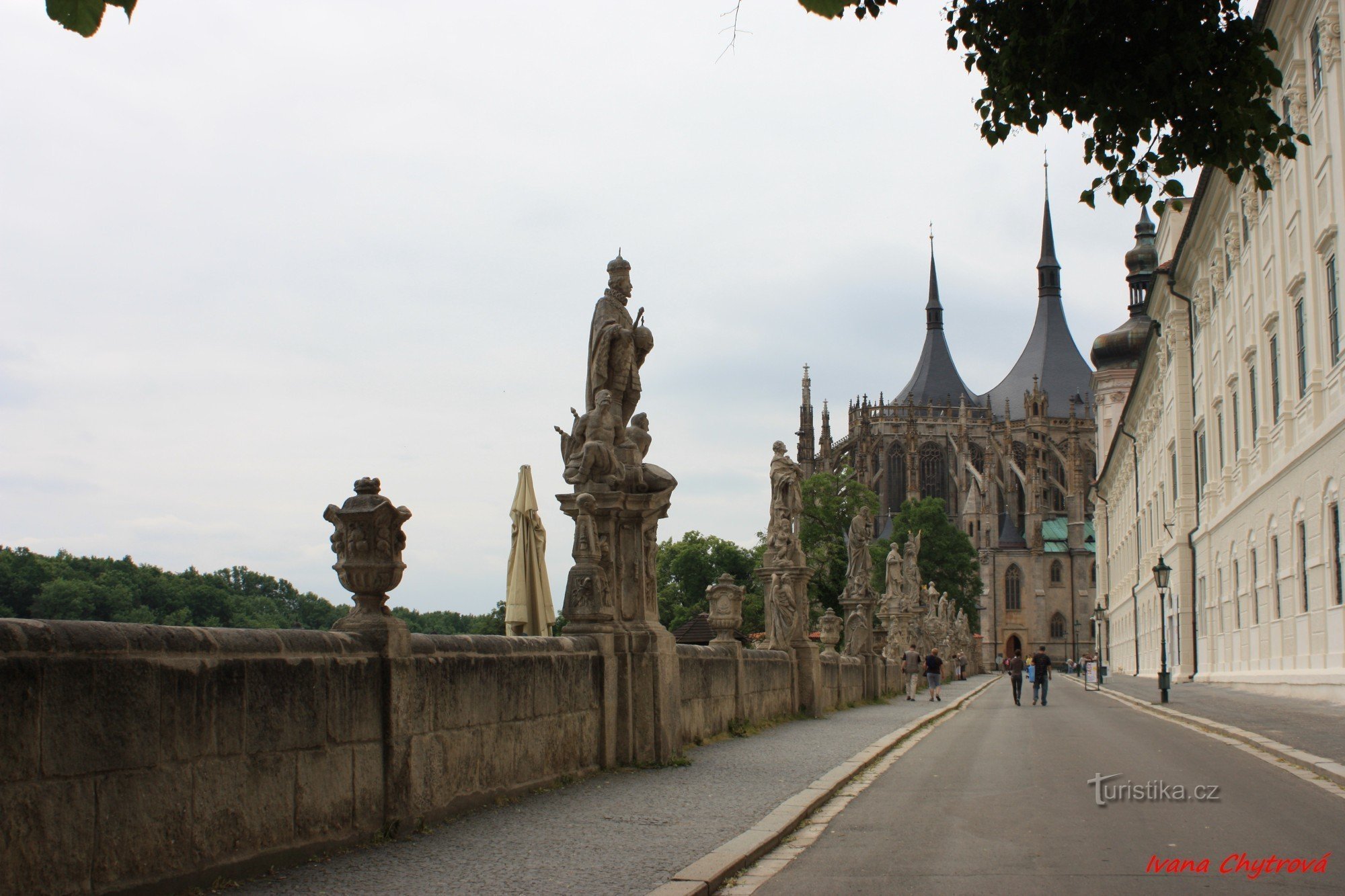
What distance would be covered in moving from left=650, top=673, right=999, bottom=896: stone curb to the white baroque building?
13.6 metres

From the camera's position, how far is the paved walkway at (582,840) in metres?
6.35

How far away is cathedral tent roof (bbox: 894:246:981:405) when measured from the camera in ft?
454

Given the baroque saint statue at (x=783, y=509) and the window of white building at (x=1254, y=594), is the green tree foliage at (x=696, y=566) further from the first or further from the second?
the baroque saint statue at (x=783, y=509)

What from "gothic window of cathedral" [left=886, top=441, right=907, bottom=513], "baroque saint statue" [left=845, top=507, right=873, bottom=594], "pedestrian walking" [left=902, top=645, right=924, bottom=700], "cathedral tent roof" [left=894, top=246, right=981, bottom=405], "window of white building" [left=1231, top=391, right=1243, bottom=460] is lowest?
"pedestrian walking" [left=902, top=645, right=924, bottom=700]

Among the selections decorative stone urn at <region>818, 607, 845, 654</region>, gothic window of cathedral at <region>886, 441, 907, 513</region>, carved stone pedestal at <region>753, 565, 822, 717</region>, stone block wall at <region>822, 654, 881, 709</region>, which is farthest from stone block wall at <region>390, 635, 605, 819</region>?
gothic window of cathedral at <region>886, 441, 907, 513</region>

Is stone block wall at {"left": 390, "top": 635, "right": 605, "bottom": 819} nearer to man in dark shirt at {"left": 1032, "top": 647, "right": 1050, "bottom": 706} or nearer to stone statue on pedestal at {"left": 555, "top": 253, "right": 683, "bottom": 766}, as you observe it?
stone statue on pedestal at {"left": 555, "top": 253, "right": 683, "bottom": 766}

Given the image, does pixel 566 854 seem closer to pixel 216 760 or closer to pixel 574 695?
pixel 216 760

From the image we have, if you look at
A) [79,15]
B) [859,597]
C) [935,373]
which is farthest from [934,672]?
[935,373]

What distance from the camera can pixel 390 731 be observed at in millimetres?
7504

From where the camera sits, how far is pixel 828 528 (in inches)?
2928

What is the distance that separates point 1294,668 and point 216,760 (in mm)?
24278

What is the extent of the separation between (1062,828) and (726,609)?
921 cm

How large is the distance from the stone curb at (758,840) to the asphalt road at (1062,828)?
0.76 feet

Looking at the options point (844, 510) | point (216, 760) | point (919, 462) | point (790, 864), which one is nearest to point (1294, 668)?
point (790, 864)
